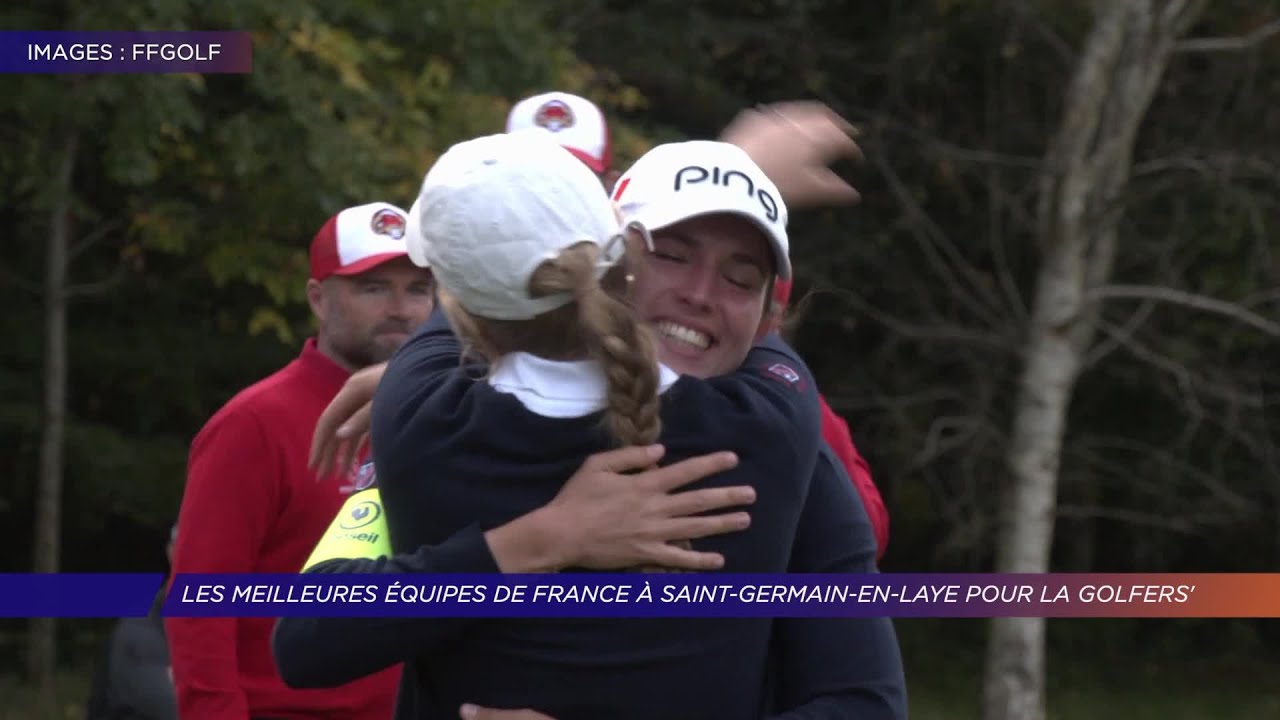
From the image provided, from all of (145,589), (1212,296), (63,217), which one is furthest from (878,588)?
(1212,296)

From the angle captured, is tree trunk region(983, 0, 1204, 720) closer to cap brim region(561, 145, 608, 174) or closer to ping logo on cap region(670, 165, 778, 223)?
cap brim region(561, 145, 608, 174)

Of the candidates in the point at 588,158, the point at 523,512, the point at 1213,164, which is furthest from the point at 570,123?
the point at 1213,164

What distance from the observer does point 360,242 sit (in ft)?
14.8

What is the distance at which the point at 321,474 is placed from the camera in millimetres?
2758

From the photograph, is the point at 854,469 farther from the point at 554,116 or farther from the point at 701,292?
the point at 701,292

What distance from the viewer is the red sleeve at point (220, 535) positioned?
399cm

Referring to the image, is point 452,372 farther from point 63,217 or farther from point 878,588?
point 63,217

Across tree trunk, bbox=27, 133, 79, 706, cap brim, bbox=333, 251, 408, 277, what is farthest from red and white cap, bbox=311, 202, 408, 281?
tree trunk, bbox=27, 133, 79, 706

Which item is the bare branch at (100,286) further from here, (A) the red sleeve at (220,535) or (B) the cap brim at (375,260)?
(A) the red sleeve at (220,535)

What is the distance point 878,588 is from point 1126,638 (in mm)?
21210

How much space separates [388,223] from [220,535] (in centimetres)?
87

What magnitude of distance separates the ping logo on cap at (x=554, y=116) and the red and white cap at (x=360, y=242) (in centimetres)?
45

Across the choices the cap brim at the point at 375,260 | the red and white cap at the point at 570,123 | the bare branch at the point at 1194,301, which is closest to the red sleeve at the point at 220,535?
the cap brim at the point at 375,260

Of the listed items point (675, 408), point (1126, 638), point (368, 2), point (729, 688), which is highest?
point (368, 2)
